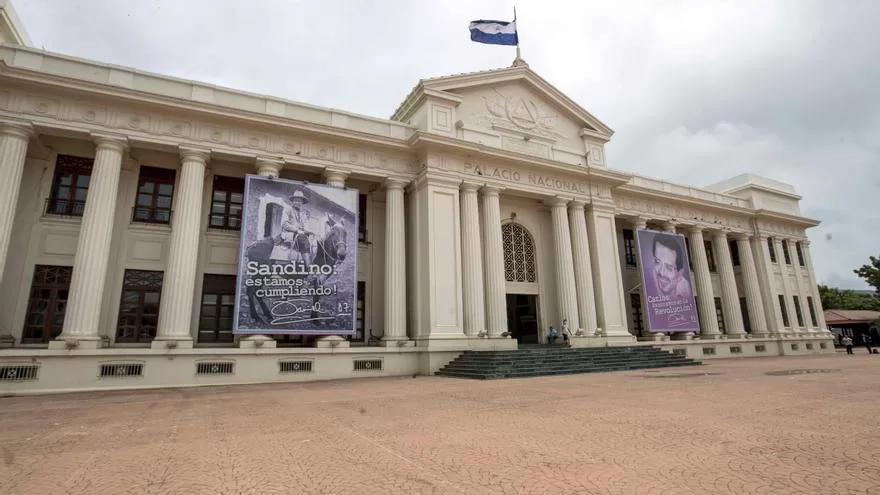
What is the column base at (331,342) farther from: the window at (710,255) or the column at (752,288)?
the column at (752,288)

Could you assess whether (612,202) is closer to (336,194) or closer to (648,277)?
(648,277)

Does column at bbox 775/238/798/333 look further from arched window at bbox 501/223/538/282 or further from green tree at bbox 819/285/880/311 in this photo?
green tree at bbox 819/285/880/311

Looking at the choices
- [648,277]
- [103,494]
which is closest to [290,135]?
[103,494]

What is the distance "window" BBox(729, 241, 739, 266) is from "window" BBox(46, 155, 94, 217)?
31.7 metres

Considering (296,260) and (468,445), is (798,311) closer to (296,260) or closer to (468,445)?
(296,260)

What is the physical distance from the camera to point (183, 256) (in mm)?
13625

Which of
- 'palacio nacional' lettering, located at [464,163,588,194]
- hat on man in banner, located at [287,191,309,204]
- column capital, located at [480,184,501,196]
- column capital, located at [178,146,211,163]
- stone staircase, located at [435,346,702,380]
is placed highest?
'palacio nacional' lettering, located at [464,163,588,194]

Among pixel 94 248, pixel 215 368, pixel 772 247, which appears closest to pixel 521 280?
pixel 215 368

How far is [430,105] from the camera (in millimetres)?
17359

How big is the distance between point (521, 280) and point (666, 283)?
7.14 m

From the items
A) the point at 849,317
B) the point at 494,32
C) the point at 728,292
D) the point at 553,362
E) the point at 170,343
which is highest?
the point at 494,32

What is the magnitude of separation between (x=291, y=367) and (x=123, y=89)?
31.6 feet

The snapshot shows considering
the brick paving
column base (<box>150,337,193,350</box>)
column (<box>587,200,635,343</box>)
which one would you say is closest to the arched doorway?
column (<box>587,200,635,343</box>)

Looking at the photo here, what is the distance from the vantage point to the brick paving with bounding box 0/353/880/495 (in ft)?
11.1
